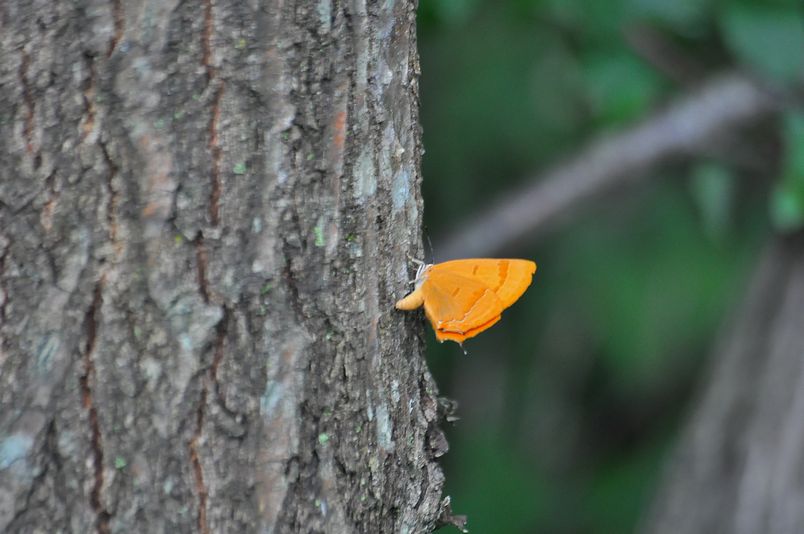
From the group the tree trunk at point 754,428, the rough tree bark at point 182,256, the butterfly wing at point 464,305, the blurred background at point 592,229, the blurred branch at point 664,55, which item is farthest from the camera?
the tree trunk at point 754,428

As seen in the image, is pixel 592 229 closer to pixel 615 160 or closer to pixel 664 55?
pixel 615 160

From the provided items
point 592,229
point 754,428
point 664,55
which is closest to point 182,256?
point 664,55

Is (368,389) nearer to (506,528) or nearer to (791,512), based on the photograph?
(791,512)

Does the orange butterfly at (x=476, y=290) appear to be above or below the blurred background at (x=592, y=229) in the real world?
above

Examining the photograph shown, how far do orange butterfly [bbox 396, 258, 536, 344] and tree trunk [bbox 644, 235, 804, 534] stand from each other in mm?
2094

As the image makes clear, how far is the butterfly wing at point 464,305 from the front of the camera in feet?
4.94

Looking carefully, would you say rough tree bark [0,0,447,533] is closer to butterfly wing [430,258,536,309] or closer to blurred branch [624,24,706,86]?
butterfly wing [430,258,536,309]

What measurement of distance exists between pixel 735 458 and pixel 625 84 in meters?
1.52

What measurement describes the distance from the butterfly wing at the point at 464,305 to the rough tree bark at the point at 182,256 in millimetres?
298

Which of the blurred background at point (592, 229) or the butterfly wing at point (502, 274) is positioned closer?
the butterfly wing at point (502, 274)

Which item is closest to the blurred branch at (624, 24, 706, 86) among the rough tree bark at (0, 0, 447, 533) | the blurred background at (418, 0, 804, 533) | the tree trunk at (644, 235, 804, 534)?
the blurred background at (418, 0, 804, 533)

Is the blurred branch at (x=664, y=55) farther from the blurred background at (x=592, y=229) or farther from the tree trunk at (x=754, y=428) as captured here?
the tree trunk at (x=754, y=428)

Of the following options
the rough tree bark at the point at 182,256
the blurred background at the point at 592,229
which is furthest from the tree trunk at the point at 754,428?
the rough tree bark at the point at 182,256

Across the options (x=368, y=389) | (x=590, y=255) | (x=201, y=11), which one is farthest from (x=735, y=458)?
(x=201, y=11)
